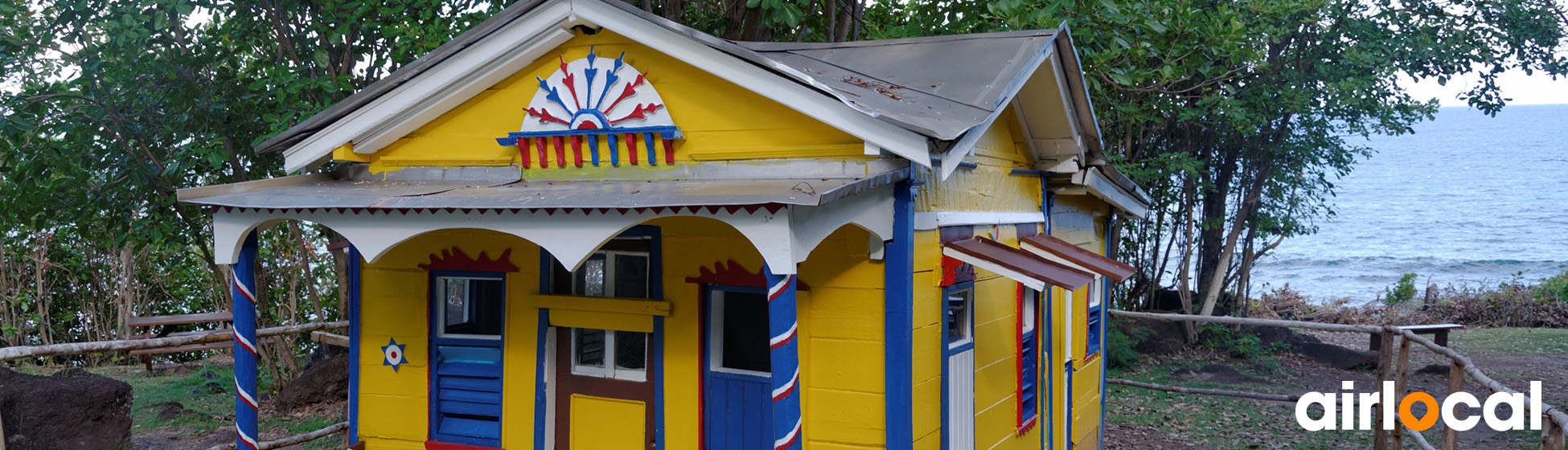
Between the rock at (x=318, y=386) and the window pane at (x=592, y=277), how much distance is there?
6344 mm

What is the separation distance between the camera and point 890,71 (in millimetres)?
7410

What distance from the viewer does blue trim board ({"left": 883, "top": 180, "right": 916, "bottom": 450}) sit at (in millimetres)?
5969

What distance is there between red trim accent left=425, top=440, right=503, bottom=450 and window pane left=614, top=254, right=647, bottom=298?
1.44 m

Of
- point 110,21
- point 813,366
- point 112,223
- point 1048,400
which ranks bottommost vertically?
point 1048,400

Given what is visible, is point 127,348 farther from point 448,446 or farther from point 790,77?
point 790,77

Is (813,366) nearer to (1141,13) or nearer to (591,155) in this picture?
(591,155)

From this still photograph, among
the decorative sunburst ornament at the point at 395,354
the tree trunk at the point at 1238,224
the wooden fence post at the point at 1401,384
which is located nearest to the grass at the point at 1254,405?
the tree trunk at the point at 1238,224

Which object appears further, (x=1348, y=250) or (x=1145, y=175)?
(x=1348, y=250)

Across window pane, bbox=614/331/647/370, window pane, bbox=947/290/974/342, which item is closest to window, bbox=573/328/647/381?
window pane, bbox=614/331/647/370

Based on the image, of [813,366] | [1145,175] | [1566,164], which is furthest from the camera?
[1566,164]

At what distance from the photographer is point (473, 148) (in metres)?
7.20

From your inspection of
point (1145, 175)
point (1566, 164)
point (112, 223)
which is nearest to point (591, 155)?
point (112, 223)

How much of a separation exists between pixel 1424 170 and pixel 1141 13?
101967mm

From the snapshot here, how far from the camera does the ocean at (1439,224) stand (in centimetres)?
5281
